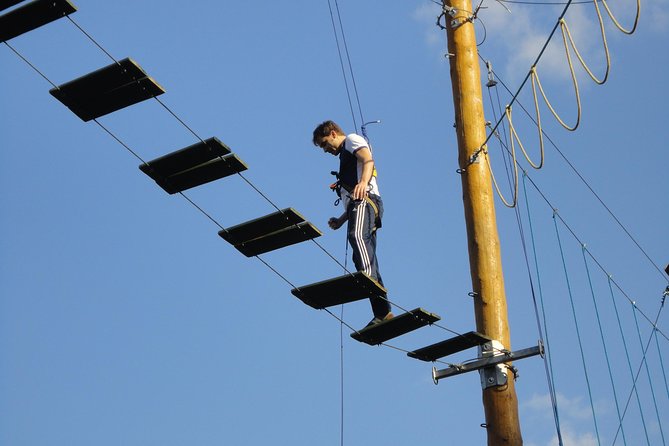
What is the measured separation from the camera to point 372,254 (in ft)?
28.3

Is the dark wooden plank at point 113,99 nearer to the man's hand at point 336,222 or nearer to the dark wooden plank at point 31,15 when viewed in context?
the dark wooden plank at point 31,15

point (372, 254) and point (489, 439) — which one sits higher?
point (372, 254)

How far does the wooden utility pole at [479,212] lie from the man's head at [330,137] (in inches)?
39.2

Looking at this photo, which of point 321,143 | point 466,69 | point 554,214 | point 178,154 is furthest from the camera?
point 554,214

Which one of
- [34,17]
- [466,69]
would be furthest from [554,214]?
[34,17]

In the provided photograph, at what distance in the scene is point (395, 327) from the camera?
8.34m

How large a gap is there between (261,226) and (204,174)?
507mm

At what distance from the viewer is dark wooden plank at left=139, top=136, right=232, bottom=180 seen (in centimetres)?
751

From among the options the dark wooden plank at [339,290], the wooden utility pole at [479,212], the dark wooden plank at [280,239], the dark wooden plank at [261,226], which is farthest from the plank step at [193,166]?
→ the wooden utility pole at [479,212]

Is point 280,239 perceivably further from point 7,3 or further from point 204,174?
point 7,3

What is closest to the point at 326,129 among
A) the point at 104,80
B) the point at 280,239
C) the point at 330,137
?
the point at 330,137

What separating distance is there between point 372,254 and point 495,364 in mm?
1099

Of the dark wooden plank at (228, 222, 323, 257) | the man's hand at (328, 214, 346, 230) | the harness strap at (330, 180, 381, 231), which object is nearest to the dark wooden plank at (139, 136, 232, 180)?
the dark wooden plank at (228, 222, 323, 257)

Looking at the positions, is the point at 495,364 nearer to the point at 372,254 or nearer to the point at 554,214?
the point at 372,254
